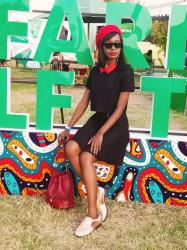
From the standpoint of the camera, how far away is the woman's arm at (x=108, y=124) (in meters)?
2.76

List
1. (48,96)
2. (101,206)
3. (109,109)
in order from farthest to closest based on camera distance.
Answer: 1. (48,96)
2. (101,206)
3. (109,109)

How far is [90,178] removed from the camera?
277 centimetres

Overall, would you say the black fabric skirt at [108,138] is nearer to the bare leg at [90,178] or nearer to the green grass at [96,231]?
the bare leg at [90,178]

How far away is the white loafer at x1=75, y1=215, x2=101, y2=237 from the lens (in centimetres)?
272

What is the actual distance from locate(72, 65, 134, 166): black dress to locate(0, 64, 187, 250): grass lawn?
52 centimetres

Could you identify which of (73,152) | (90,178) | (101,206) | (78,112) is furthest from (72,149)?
(101,206)

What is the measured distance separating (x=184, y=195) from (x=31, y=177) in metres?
1.40

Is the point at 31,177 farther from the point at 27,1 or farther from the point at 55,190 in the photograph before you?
the point at 27,1

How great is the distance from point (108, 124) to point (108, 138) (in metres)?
0.11

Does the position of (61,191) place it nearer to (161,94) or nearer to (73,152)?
(73,152)

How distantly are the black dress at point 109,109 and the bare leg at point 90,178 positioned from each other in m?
0.07

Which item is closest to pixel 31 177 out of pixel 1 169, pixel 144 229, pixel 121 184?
pixel 1 169

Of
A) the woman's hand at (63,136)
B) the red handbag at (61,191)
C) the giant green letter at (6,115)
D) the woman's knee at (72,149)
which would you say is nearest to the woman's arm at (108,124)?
the woman's knee at (72,149)

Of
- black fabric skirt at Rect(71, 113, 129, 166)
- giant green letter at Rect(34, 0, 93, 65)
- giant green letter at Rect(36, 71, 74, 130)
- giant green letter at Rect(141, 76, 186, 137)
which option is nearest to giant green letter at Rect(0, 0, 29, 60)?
giant green letter at Rect(34, 0, 93, 65)
